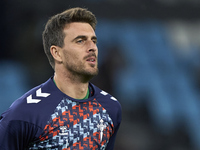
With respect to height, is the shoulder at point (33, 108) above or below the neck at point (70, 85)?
below

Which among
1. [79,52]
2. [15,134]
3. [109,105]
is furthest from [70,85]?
[15,134]

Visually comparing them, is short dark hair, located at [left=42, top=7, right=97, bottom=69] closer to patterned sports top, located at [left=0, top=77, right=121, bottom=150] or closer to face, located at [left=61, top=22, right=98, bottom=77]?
face, located at [left=61, top=22, right=98, bottom=77]

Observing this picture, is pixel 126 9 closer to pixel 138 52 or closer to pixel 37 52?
pixel 138 52

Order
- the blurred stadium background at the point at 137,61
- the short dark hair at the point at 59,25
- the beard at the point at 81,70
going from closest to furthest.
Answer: the beard at the point at 81,70 < the short dark hair at the point at 59,25 < the blurred stadium background at the point at 137,61

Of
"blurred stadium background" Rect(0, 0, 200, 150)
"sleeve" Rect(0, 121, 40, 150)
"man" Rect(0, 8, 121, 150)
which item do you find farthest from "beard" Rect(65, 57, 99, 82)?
"blurred stadium background" Rect(0, 0, 200, 150)

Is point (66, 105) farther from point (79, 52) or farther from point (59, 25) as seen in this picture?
point (59, 25)

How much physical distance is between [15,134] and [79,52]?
0.71 meters

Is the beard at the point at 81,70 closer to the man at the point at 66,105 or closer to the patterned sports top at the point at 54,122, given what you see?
the man at the point at 66,105

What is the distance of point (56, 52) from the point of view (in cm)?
236

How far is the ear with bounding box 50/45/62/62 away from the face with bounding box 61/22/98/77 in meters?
0.04

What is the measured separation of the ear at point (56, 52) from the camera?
7.65 feet

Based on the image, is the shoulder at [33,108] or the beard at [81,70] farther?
the beard at [81,70]

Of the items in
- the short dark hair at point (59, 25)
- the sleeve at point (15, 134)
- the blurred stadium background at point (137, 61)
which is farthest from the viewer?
the blurred stadium background at point (137, 61)

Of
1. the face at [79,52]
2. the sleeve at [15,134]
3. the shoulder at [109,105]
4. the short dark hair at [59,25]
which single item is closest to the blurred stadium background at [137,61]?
the shoulder at [109,105]
